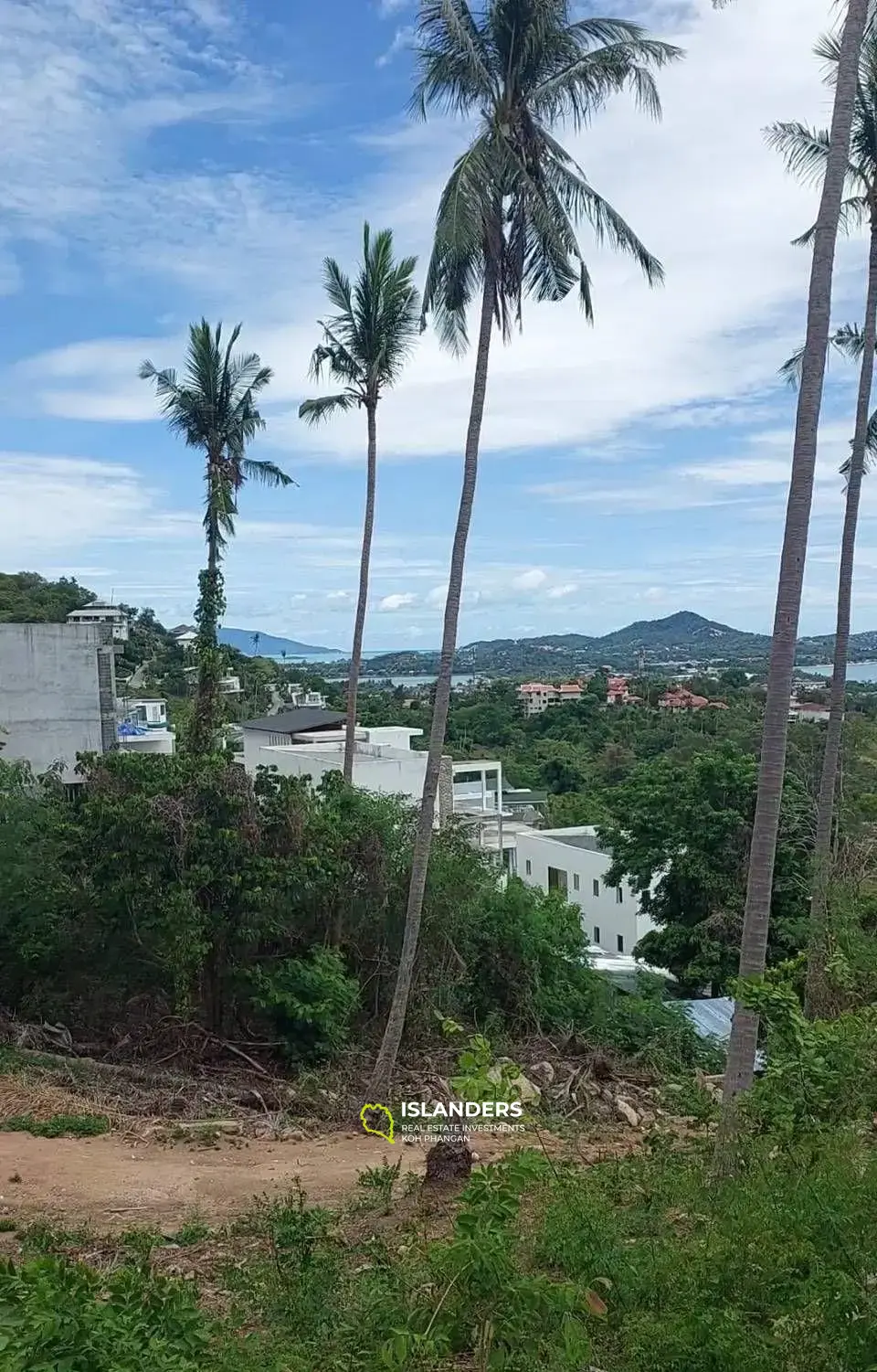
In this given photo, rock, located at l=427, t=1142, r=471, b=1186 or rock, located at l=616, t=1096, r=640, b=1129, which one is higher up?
rock, located at l=427, t=1142, r=471, b=1186

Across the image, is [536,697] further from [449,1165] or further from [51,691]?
[449,1165]

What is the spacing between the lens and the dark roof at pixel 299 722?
32.3 metres

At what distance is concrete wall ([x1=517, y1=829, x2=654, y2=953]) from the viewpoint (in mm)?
27859

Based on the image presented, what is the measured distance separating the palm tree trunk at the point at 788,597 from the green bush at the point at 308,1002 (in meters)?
5.22

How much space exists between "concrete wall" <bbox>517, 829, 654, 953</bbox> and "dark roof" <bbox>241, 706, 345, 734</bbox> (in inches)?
276

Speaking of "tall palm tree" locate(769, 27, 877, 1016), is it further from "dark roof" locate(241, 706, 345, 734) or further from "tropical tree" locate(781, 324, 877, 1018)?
"dark roof" locate(241, 706, 345, 734)

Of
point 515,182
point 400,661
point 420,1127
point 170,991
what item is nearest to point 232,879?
point 170,991

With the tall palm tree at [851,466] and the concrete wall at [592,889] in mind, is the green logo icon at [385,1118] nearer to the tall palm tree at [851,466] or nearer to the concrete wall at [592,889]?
the tall palm tree at [851,466]

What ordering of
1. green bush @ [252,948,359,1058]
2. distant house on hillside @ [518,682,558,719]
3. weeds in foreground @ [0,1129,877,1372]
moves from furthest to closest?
1. distant house on hillside @ [518,682,558,719]
2. green bush @ [252,948,359,1058]
3. weeds in foreground @ [0,1129,877,1372]

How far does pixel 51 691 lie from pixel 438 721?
1396cm

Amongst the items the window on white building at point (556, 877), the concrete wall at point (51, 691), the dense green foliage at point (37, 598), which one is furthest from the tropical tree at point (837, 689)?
the dense green foliage at point (37, 598)

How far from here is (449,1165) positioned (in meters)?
7.21

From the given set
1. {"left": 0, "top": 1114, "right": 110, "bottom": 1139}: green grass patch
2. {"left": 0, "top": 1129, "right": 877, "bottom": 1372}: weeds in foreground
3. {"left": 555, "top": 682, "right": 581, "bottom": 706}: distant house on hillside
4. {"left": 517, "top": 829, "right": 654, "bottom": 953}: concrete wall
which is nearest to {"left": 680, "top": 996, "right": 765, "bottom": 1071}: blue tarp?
{"left": 0, "top": 1114, "right": 110, "bottom": 1139}: green grass patch

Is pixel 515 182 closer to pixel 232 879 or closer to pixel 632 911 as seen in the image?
pixel 232 879
